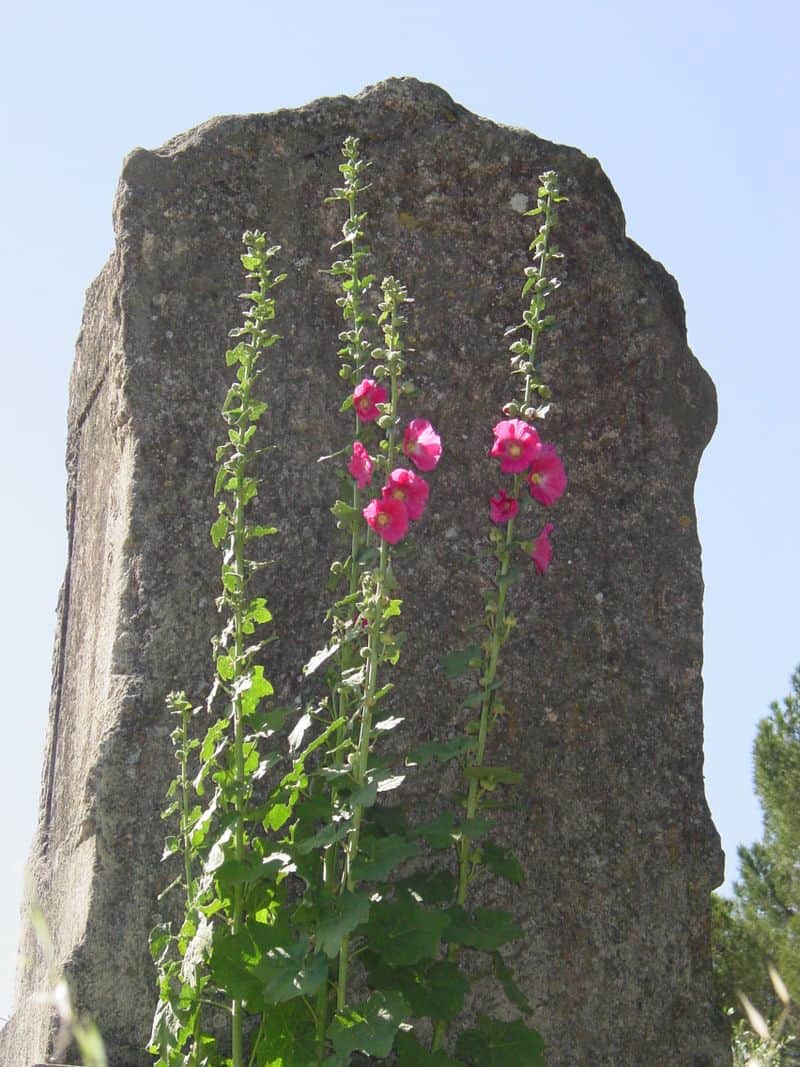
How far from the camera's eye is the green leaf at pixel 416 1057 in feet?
7.92

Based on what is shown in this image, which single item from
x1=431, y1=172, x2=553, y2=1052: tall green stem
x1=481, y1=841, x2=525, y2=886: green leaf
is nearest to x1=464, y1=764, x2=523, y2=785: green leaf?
x1=431, y1=172, x2=553, y2=1052: tall green stem

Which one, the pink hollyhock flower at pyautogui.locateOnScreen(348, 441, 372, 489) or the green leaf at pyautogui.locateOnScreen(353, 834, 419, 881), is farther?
the pink hollyhock flower at pyautogui.locateOnScreen(348, 441, 372, 489)

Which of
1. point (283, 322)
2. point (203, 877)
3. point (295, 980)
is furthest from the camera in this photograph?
point (283, 322)

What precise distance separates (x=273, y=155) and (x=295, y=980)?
1.79 m

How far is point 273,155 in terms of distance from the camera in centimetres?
315

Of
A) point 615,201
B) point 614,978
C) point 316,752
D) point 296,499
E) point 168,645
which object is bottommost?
point 614,978

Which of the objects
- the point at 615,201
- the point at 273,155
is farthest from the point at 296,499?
the point at 615,201

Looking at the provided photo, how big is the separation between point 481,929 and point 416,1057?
0.78 ft

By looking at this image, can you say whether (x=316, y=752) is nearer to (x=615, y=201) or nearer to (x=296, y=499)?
(x=296, y=499)

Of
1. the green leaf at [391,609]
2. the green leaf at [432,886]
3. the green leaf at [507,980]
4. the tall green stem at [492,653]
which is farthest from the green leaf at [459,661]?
the green leaf at [507,980]

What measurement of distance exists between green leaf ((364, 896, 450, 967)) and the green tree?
329 inches

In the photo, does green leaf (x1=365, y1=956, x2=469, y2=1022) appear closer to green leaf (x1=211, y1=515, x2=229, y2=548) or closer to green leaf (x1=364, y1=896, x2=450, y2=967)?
green leaf (x1=364, y1=896, x2=450, y2=967)

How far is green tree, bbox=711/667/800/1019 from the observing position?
10.3 m

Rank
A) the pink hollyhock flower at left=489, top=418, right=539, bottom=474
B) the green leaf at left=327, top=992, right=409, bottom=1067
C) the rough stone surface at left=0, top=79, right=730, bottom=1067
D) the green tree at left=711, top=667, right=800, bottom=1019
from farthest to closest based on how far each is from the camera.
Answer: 1. the green tree at left=711, top=667, right=800, bottom=1019
2. the rough stone surface at left=0, top=79, right=730, bottom=1067
3. the pink hollyhock flower at left=489, top=418, right=539, bottom=474
4. the green leaf at left=327, top=992, right=409, bottom=1067
